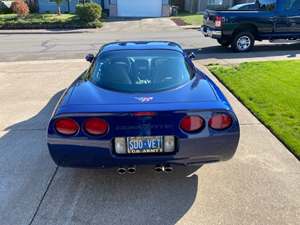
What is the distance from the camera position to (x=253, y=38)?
12.6 meters

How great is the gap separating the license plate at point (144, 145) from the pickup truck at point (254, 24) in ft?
31.6

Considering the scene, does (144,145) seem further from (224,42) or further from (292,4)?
(292,4)

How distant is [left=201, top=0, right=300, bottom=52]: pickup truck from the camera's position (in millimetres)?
12211

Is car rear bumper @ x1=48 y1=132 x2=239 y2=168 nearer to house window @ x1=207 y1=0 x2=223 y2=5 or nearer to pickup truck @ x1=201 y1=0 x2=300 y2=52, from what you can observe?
pickup truck @ x1=201 y1=0 x2=300 y2=52

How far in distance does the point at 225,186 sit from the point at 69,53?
10616 mm

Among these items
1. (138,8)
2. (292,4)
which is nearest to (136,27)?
(138,8)

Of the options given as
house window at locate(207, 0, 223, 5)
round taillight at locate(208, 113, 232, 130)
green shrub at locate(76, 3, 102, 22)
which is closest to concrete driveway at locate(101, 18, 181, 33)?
green shrub at locate(76, 3, 102, 22)

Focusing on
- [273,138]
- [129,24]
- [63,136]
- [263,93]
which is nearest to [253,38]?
[263,93]

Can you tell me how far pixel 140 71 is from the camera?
13.9 feet

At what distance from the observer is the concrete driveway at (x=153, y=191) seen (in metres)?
3.29

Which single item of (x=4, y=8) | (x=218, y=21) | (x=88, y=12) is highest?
(x=218, y=21)

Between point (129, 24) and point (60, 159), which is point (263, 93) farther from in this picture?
point (129, 24)

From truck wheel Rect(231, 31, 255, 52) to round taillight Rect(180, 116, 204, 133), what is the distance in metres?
9.73

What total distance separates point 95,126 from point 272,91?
4.63 meters
